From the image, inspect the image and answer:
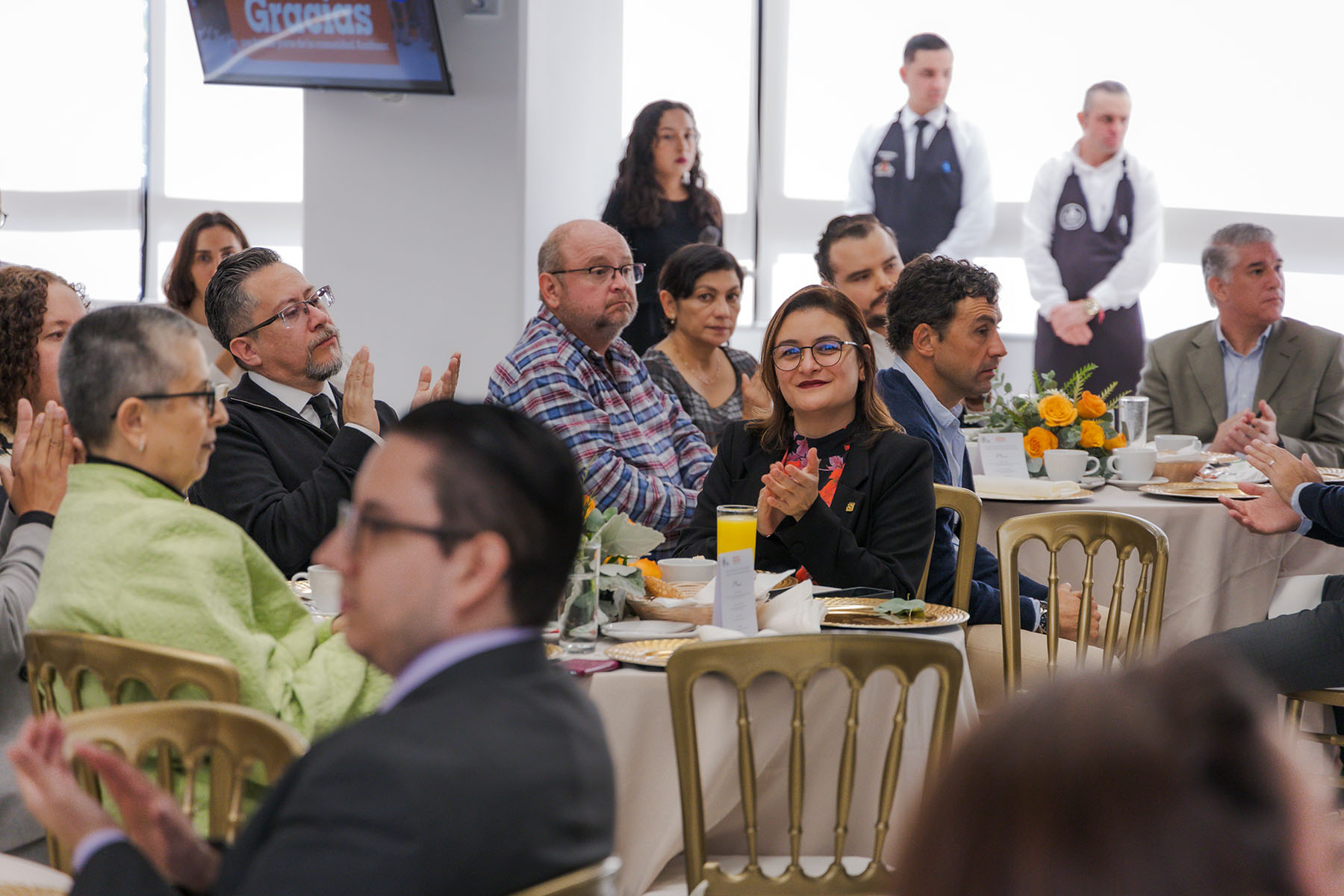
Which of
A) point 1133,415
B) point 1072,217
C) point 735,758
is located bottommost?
point 735,758

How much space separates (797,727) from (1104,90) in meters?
5.14

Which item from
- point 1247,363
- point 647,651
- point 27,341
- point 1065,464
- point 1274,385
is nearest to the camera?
point 647,651

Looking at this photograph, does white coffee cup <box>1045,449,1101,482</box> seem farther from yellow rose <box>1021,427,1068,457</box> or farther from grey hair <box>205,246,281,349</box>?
grey hair <box>205,246,281,349</box>

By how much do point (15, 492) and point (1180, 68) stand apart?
624cm

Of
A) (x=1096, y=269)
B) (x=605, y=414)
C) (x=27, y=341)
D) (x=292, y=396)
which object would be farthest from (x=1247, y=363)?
(x=27, y=341)

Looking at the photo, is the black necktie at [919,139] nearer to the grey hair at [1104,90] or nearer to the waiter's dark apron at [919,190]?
the waiter's dark apron at [919,190]

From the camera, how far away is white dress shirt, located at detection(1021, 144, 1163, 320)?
5945mm

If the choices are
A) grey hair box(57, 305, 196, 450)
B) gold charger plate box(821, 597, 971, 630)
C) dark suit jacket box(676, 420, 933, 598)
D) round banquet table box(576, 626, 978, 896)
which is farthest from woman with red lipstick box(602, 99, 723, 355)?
grey hair box(57, 305, 196, 450)

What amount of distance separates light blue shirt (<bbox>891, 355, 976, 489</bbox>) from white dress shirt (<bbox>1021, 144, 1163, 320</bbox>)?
9.99 ft

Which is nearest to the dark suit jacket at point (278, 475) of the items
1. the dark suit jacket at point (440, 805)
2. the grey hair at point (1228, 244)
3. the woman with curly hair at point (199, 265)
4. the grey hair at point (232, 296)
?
the grey hair at point (232, 296)

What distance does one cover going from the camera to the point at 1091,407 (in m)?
3.68

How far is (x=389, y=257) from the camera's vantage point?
5020 mm

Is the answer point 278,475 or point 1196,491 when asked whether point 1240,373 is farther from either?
point 278,475

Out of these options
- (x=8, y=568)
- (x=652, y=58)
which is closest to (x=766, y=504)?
(x=8, y=568)
